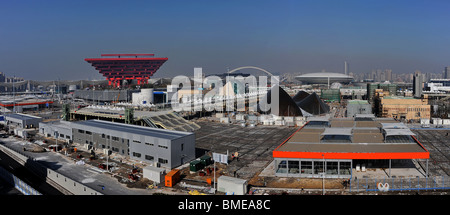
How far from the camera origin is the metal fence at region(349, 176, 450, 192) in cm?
1867

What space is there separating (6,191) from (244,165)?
51.5 ft

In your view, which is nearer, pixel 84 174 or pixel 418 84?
pixel 84 174

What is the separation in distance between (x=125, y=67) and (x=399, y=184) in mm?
113593

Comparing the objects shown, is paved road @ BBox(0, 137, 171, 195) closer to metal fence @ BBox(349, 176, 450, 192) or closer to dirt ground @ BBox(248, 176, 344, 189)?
dirt ground @ BBox(248, 176, 344, 189)

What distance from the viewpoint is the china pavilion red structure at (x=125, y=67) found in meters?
115

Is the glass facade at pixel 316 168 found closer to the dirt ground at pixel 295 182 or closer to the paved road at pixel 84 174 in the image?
the dirt ground at pixel 295 182

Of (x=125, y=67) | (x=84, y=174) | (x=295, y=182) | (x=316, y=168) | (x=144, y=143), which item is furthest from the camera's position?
(x=125, y=67)

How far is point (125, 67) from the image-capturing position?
120188 mm

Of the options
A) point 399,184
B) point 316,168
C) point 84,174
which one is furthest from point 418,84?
point 84,174

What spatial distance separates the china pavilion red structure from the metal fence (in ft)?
357

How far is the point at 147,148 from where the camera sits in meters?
25.3

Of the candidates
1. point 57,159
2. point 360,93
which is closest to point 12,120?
point 57,159

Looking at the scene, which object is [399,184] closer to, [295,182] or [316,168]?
[316,168]
